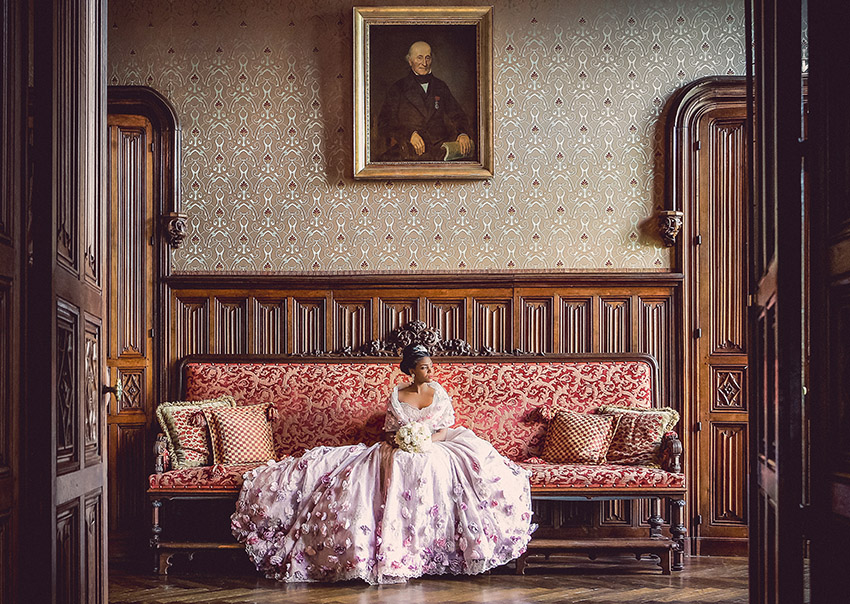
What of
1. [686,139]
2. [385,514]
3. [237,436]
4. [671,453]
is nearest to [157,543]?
[237,436]

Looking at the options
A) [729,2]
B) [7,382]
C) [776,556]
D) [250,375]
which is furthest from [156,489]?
[729,2]

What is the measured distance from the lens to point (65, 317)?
2.96 metres

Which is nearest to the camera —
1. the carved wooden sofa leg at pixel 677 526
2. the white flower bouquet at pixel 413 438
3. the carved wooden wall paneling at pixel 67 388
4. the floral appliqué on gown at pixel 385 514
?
the carved wooden wall paneling at pixel 67 388

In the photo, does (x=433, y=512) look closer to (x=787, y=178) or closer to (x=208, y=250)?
(x=208, y=250)

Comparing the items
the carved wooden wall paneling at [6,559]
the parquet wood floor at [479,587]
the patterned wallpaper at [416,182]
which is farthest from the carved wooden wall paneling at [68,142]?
the patterned wallpaper at [416,182]

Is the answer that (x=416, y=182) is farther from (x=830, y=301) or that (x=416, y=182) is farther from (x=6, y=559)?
(x=6, y=559)

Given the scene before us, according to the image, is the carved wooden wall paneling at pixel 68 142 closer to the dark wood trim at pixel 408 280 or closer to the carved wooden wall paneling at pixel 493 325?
the dark wood trim at pixel 408 280

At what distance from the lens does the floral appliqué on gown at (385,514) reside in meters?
5.52

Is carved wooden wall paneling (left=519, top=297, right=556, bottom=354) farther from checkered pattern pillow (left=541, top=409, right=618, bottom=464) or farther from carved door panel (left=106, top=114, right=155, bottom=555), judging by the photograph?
carved door panel (left=106, top=114, right=155, bottom=555)

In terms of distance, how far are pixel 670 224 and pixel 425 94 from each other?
2.00m

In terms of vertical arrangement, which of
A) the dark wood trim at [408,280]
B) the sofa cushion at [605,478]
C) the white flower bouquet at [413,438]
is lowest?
the sofa cushion at [605,478]

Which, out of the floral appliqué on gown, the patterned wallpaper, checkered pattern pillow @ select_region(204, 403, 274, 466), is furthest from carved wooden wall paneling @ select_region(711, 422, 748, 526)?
checkered pattern pillow @ select_region(204, 403, 274, 466)

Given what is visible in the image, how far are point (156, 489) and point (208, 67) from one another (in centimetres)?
308

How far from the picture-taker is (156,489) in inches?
235
